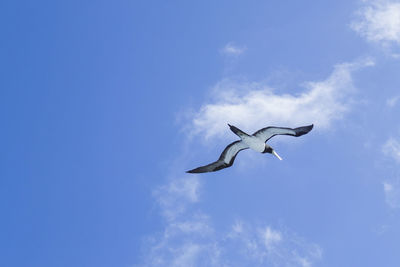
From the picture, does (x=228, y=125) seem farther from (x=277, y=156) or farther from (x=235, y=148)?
(x=277, y=156)

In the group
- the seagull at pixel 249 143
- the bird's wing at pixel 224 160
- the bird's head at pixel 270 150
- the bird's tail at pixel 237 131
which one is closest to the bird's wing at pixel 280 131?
the seagull at pixel 249 143

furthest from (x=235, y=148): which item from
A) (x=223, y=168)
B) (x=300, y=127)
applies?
(x=300, y=127)

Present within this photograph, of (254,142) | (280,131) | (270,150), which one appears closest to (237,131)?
(254,142)

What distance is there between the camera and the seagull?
2483 inches

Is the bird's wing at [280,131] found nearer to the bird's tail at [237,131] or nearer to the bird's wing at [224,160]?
the bird's tail at [237,131]

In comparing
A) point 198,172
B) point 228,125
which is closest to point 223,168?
point 198,172

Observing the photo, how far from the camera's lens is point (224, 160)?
66.9 meters

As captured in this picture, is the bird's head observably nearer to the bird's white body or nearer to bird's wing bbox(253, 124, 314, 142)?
the bird's white body

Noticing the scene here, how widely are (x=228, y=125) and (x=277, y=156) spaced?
30.0ft

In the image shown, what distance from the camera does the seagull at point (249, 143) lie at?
6306 cm

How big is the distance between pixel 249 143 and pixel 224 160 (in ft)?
12.3

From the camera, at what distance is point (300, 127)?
207 feet

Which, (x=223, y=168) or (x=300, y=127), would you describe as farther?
(x=223, y=168)

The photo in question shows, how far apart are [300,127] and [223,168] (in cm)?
1000
